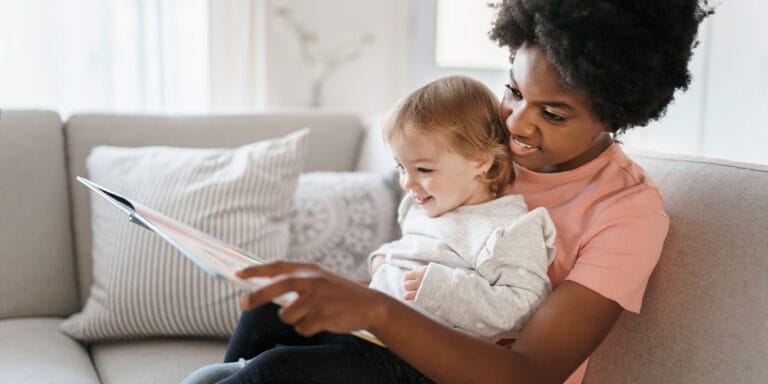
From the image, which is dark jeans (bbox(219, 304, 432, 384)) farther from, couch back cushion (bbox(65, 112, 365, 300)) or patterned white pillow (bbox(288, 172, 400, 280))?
couch back cushion (bbox(65, 112, 365, 300))

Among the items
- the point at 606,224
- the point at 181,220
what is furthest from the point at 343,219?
the point at 606,224

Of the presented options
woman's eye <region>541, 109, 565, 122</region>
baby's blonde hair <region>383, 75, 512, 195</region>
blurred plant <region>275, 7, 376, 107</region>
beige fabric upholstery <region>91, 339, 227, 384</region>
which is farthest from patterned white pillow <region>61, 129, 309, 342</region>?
blurred plant <region>275, 7, 376, 107</region>

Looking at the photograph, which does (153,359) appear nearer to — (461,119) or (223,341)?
(223,341)

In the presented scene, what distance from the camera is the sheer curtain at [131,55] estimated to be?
2.56 m

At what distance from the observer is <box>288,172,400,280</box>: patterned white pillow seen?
2.01 metres

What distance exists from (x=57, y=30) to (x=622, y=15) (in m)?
2.04

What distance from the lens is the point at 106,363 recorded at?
1.75 metres

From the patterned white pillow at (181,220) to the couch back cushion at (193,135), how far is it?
109 mm

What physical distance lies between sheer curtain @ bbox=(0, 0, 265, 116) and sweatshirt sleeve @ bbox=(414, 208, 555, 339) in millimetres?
1642

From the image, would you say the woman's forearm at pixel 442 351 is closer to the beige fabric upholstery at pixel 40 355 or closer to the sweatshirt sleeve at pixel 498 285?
the sweatshirt sleeve at pixel 498 285

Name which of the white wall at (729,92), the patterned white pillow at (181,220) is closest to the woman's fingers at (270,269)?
the patterned white pillow at (181,220)

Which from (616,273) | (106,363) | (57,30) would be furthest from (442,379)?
(57,30)

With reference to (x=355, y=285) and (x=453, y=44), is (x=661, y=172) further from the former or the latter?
(x=453, y=44)

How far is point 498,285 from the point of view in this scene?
1.21 meters
